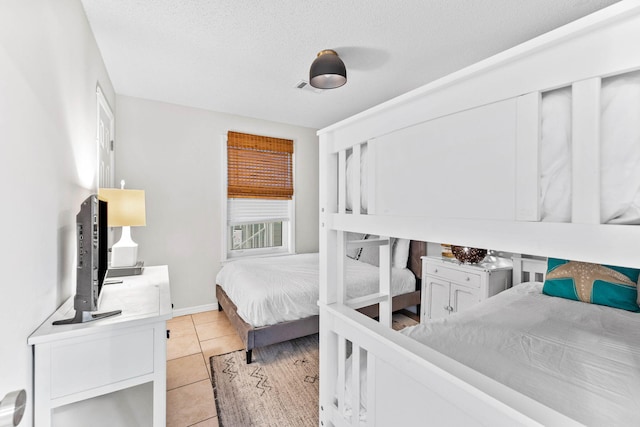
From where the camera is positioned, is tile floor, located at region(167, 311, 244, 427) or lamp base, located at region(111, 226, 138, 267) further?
lamp base, located at region(111, 226, 138, 267)

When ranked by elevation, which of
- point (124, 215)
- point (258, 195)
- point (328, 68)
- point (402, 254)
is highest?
point (328, 68)

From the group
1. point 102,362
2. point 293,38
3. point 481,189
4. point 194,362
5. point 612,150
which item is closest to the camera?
point 612,150

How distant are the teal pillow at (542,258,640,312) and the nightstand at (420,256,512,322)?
47cm

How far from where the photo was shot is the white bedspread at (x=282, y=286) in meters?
2.33

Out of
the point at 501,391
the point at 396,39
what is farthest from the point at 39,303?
the point at 396,39

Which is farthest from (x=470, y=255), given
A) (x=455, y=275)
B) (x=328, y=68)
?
(x=328, y=68)

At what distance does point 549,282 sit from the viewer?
6.40 ft

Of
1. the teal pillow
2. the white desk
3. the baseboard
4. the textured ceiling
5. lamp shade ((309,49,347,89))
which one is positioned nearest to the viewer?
the white desk

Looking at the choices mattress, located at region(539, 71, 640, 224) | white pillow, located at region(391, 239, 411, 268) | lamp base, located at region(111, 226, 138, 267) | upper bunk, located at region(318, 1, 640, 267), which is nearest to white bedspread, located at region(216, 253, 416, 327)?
white pillow, located at region(391, 239, 411, 268)

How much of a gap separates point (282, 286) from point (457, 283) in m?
1.58

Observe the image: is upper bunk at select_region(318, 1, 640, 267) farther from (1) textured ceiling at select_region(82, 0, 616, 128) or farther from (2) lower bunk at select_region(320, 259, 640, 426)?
(1) textured ceiling at select_region(82, 0, 616, 128)

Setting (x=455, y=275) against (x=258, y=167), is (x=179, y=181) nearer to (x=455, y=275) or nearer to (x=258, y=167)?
(x=258, y=167)

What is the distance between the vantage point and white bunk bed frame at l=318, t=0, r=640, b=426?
59 cm

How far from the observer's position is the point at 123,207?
87.0 inches
